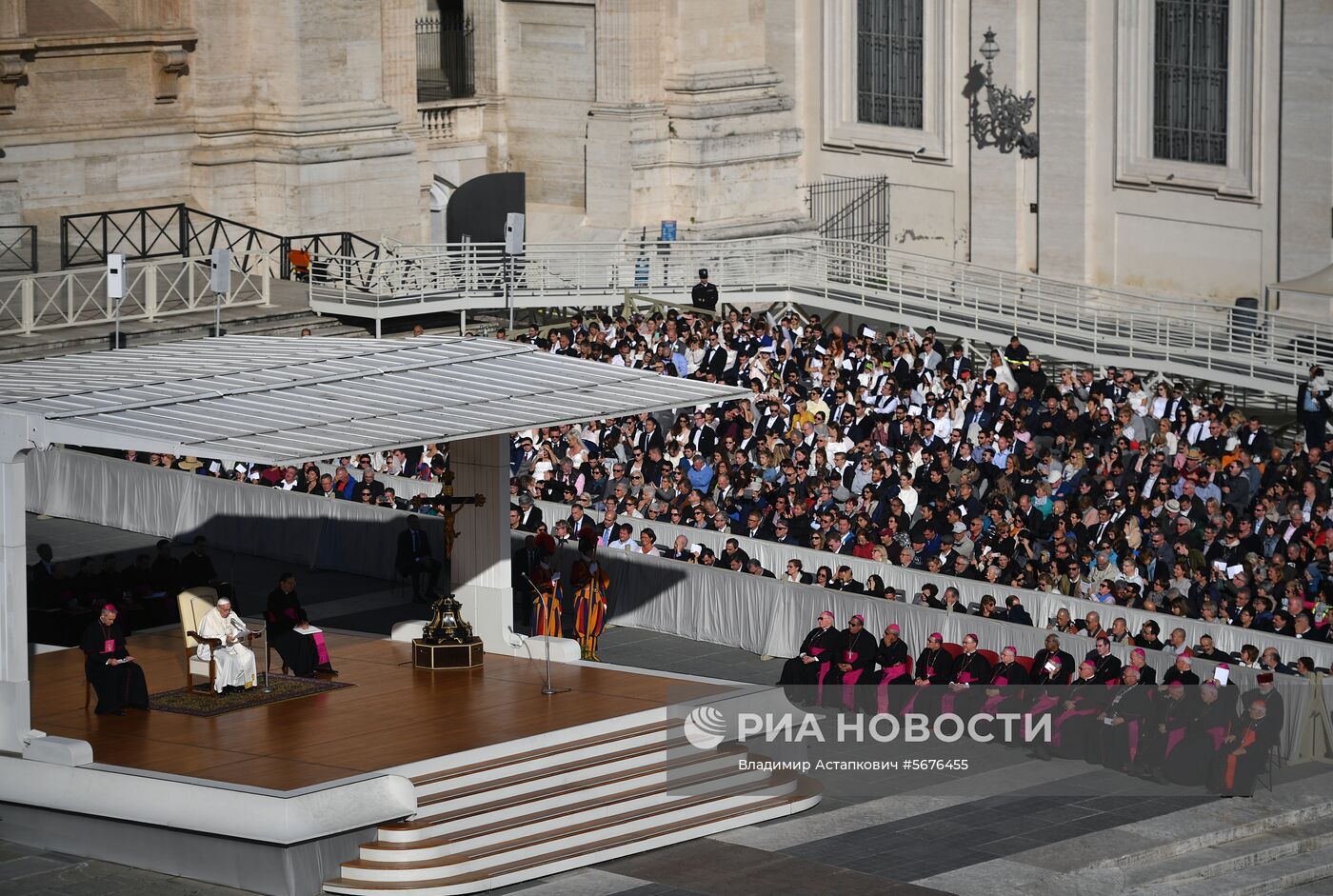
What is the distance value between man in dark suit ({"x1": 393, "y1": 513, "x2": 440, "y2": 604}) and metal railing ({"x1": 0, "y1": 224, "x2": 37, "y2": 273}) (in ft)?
38.9

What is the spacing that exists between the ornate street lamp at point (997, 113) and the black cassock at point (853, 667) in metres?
21.2

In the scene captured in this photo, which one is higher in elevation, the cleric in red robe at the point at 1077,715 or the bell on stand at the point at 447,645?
the bell on stand at the point at 447,645

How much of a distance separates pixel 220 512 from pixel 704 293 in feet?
35.1

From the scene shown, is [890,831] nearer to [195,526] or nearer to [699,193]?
[195,526]

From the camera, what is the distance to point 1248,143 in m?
37.8

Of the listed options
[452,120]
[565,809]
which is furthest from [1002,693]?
[452,120]

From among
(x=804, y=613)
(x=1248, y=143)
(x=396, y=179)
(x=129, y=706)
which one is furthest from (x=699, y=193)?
(x=129, y=706)

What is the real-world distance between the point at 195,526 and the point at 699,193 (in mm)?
16056

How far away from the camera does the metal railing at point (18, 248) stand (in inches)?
1419

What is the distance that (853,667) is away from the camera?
2197 cm

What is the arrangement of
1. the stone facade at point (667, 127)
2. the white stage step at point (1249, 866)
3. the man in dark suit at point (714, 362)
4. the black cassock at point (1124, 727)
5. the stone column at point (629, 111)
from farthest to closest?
1. the stone column at point (629, 111)
2. the stone facade at point (667, 127)
3. the man in dark suit at point (714, 362)
4. the black cassock at point (1124, 727)
5. the white stage step at point (1249, 866)

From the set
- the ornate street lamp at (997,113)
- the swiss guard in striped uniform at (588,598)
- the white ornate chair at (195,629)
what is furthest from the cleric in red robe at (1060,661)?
the ornate street lamp at (997,113)

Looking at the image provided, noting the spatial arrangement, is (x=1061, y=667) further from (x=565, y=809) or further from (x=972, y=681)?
(x=565, y=809)

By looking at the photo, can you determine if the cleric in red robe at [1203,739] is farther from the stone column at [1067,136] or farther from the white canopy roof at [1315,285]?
the stone column at [1067,136]
